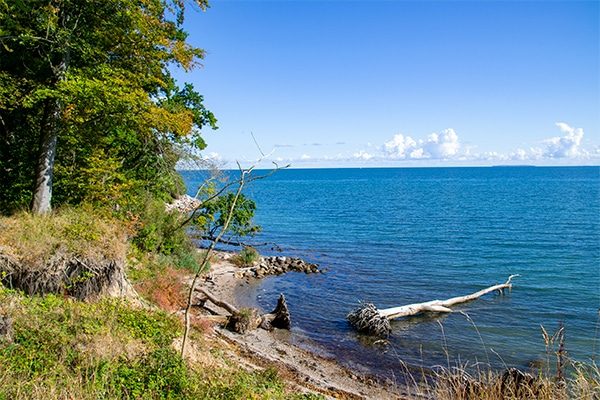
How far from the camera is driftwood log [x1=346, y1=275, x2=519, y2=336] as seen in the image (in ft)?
59.3

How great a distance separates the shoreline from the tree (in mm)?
7371

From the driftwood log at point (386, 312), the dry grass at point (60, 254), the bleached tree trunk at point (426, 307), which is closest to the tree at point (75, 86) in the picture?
the dry grass at point (60, 254)

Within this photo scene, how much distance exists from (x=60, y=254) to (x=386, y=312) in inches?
546

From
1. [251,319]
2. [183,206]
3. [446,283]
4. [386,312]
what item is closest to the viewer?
[251,319]

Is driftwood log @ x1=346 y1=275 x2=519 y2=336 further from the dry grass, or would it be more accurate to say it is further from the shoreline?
the dry grass

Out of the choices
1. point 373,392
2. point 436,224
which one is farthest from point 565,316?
point 436,224

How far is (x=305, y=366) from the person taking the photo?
14891mm

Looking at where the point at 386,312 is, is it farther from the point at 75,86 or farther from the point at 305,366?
the point at 75,86

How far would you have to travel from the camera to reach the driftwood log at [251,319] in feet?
57.4

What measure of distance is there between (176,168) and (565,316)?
19.5 m

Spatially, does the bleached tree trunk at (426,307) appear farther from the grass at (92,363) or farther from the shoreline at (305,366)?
the grass at (92,363)

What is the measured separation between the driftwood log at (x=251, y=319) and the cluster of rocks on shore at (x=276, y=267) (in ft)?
28.4

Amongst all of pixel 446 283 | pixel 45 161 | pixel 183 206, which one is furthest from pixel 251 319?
pixel 183 206

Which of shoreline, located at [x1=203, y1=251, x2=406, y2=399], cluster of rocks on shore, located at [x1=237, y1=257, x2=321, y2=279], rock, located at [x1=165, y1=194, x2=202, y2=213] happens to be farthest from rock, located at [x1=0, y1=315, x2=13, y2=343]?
cluster of rocks on shore, located at [x1=237, y1=257, x2=321, y2=279]
